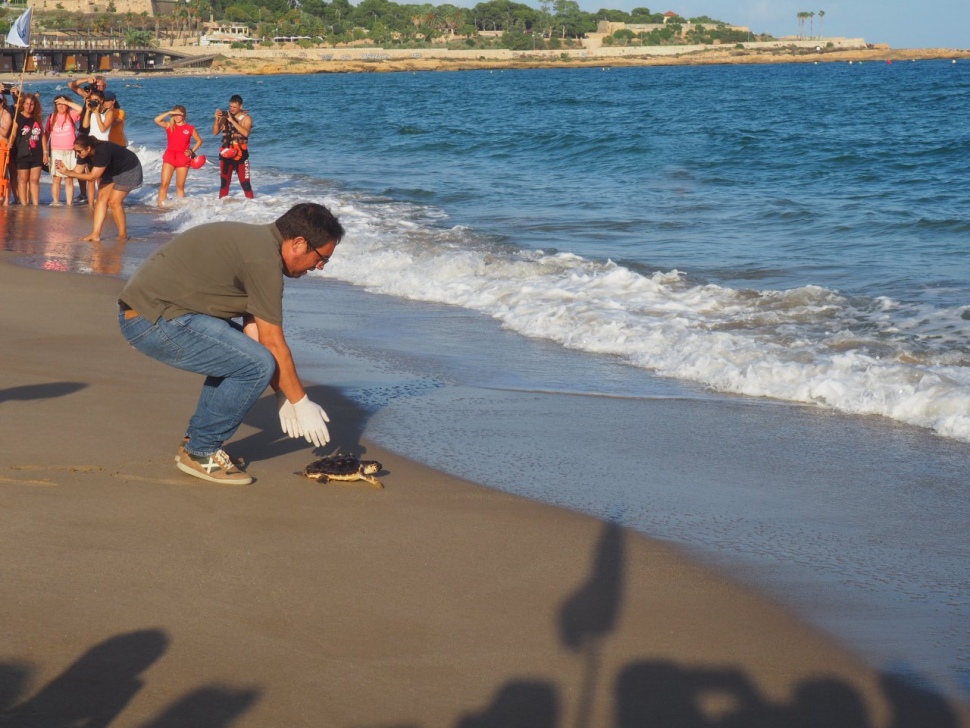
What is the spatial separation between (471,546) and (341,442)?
1.55 m

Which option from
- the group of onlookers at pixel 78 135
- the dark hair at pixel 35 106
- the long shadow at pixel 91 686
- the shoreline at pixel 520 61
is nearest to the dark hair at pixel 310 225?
the long shadow at pixel 91 686

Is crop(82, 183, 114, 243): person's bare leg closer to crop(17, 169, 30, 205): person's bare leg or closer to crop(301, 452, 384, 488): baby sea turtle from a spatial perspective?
crop(17, 169, 30, 205): person's bare leg

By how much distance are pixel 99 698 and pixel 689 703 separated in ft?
5.40

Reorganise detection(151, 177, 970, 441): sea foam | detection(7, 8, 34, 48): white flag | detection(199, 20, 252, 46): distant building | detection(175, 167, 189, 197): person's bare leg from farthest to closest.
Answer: detection(199, 20, 252, 46): distant building → detection(175, 167, 189, 197): person's bare leg → detection(7, 8, 34, 48): white flag → detection(151, 177, 970, 441): sea foam

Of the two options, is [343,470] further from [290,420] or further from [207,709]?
[207,709]

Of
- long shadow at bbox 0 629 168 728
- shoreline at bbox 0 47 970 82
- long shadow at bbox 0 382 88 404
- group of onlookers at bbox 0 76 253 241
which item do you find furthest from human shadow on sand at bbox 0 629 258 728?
shoreline at bbox 0 47 970 82

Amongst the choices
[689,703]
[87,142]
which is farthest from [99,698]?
→ [87,142]

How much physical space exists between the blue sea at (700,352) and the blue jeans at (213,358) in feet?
3.47

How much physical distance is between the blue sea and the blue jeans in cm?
106

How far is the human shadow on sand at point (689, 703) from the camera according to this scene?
308 cm

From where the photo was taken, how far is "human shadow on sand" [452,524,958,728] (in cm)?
308

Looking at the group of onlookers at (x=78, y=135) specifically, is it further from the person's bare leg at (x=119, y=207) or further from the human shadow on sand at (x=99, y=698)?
the human shadow on sand at (x=99, y=698)

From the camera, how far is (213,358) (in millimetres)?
4633

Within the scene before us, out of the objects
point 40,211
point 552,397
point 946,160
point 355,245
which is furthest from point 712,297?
point 946,160
